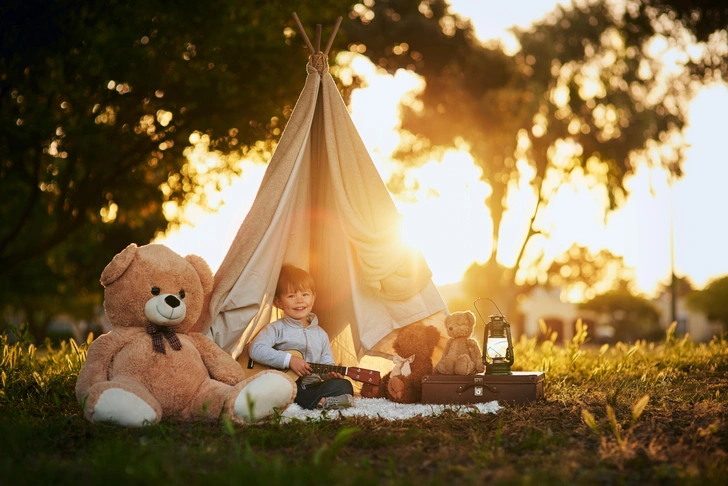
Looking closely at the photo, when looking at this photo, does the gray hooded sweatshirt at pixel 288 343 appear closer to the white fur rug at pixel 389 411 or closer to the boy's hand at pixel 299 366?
the boy's hand at pixel 299 366

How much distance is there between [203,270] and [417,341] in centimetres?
155

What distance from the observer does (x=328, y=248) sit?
5629 mm

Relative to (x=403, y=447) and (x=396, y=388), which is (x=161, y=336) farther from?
(x=403, y=447)

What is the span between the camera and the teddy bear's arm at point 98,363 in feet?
13.3

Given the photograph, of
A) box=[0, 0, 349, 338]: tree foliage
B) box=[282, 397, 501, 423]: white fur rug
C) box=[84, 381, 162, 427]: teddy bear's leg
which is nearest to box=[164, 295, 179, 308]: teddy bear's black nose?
box=[84, 381, 162, 427]: teddy bear's leg

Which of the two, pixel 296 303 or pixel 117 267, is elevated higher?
pixel 117 267

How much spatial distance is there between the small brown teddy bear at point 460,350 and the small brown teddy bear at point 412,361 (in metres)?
0.14

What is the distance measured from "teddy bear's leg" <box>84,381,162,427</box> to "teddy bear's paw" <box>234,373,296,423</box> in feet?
1.51

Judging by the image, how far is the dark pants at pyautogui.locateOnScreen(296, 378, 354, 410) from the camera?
462 centimetres

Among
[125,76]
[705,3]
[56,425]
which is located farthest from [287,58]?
[56,425]

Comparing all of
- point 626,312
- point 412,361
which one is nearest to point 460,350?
point 412,361

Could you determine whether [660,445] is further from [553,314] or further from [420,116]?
[553,314]

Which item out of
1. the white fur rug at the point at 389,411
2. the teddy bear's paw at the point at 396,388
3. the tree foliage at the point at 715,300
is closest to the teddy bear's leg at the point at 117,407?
the white fur rug at the point at 389,411

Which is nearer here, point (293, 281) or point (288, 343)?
point (288, 343)
